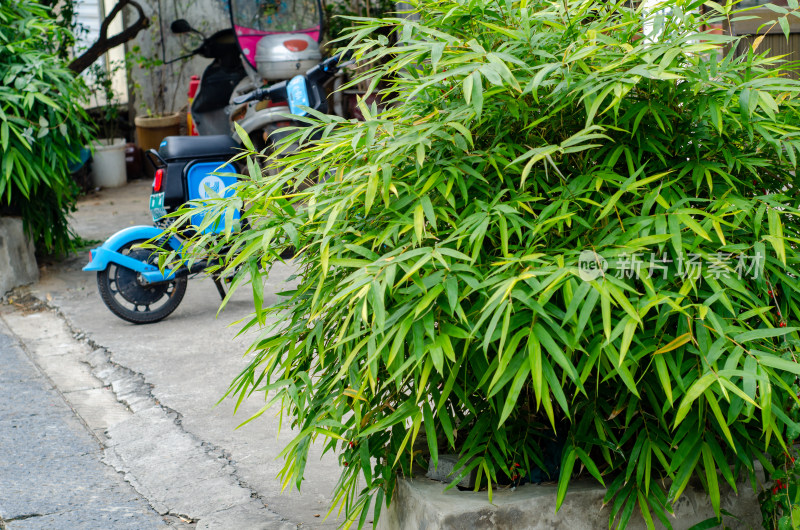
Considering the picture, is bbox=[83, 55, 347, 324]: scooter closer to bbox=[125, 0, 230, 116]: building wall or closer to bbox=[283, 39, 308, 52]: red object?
bbox=[283, 39, 308, 52]: red object

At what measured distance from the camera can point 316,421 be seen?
2.21 metres

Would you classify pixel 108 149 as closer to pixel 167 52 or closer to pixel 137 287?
pixel 167 52

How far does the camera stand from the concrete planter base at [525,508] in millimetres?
2154

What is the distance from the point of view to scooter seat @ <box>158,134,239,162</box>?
18.0 feet

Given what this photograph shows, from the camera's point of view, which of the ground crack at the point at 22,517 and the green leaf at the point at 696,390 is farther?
the ground crack at the point at 22,517

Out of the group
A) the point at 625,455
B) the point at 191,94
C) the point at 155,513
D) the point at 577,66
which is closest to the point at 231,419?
the point at 155,513

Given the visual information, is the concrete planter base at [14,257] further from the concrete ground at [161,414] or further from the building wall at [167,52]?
the building wall at [167,52]

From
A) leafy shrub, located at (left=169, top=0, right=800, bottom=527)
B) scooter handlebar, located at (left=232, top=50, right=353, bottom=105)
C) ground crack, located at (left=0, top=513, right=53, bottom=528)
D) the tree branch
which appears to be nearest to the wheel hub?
scooter handlebar, located at (left=232, top=50, right=353, bottom=105)

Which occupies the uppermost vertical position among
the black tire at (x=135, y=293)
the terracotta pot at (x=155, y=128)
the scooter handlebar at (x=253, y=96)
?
the scooter handlebar at (x=253, y=96)

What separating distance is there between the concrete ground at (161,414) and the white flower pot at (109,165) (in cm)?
434

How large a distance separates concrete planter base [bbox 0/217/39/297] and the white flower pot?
425cm

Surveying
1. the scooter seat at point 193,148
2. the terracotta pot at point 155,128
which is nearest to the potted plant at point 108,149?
the terracotta pot at point 155,128

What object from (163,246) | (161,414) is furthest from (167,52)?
(161,414)

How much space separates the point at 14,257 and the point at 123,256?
154cm
